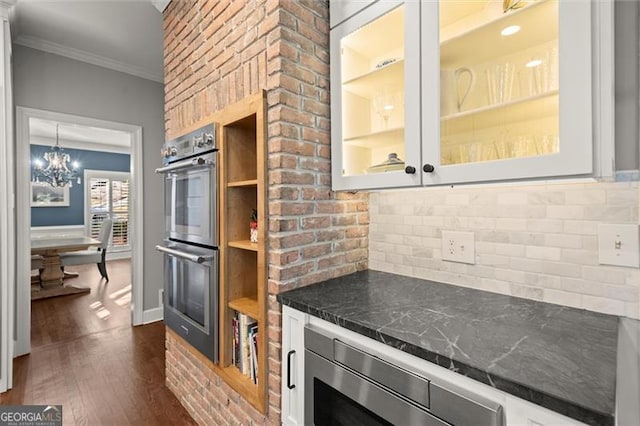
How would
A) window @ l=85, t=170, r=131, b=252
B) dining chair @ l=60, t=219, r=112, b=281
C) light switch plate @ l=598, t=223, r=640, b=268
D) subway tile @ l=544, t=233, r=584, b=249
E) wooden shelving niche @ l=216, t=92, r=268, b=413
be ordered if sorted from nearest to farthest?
1. light switch plate @ l=598, t=223, r=640, b=268
2. subway tile @ l=544, t=233, r=584, b=249
3. wooden shelving niche @ l=216, t=92, r=268, b=413
4. dining chair @ l=60, t=219, r=112, b=281
5. window @ l=85, t=170, r=131, b=252

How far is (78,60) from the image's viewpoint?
3.07m

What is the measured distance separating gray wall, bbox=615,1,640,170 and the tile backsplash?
287 mm

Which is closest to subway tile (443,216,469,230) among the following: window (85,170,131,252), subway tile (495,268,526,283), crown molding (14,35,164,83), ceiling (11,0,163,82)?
subway tile (495,268,526,283)

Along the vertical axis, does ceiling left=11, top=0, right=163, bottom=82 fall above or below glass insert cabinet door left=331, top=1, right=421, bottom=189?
above

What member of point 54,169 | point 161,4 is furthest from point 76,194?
point 161,4

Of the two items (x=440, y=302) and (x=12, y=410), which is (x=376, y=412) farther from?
(x=12, y=410)

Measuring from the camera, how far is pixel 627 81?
778 mm

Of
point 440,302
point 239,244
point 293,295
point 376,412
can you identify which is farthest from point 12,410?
point 440,302

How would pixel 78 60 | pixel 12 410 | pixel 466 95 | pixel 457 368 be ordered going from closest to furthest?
pixel 457 368
pixel 466 95
pixel 12 410
pixel 78 60

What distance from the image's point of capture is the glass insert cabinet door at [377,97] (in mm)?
1165

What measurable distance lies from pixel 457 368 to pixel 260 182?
1.00 m

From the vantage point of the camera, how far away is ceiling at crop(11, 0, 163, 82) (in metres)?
2.41

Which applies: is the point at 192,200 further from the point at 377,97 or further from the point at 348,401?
the point at 348,401

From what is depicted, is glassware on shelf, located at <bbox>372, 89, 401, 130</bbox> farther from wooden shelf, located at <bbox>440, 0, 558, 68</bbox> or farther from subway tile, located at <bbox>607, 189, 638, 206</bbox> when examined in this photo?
subway tile, located at <bbox>607, 189, 638, 206</bbox>
